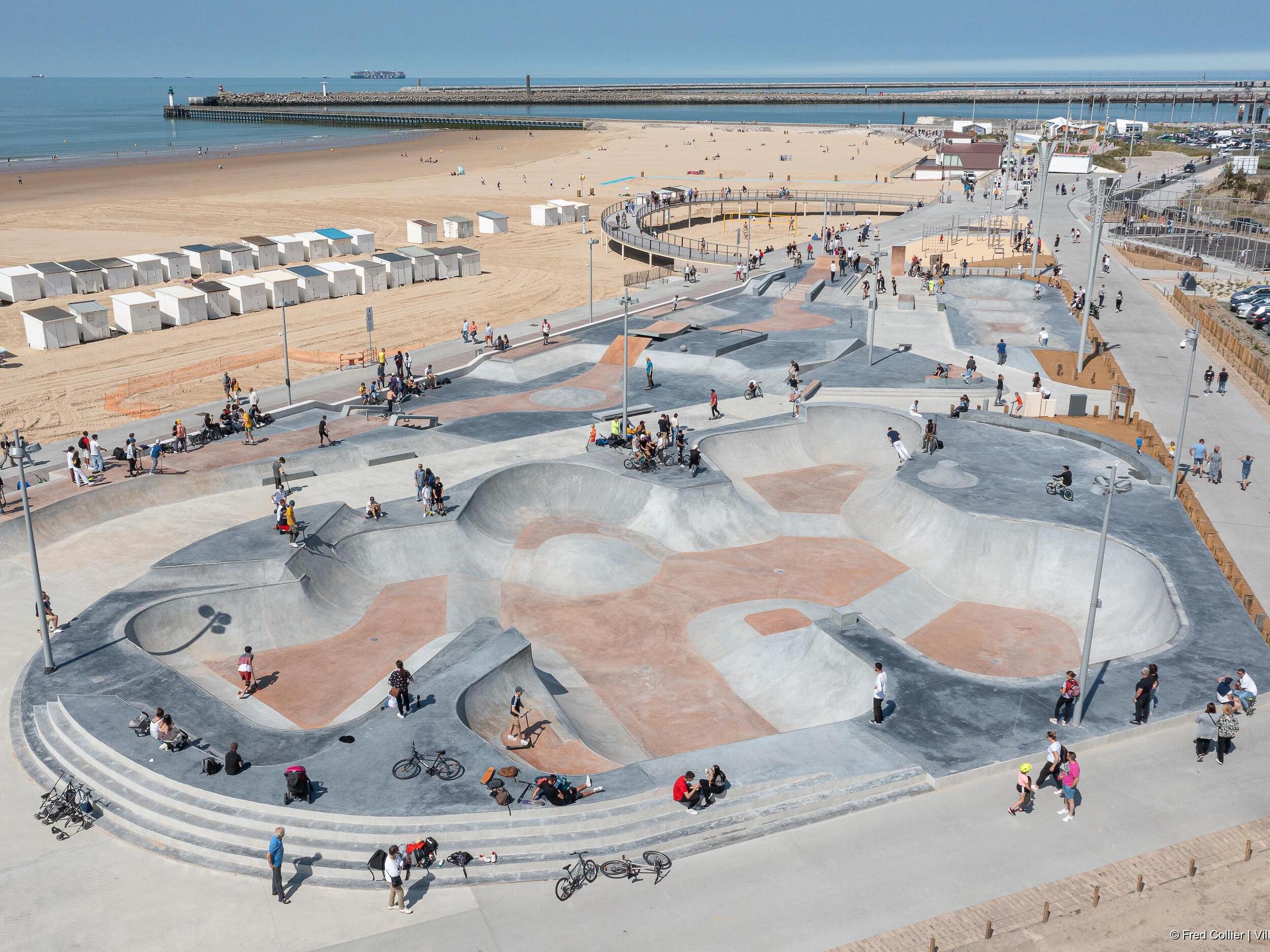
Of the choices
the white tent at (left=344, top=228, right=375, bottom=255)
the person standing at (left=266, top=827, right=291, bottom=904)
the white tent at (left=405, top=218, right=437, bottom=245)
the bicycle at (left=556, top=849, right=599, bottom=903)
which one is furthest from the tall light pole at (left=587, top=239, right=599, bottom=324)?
the person standing at (left=266, top=827, right=291, bottom=904)

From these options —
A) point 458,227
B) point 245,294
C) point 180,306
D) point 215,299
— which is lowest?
point 180,306

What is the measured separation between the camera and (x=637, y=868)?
53.2ft

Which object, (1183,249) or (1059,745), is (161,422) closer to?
(1059,745)

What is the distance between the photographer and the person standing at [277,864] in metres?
15.5

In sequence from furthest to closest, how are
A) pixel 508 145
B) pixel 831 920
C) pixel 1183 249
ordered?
pixel 508 145
pixel 1183 249
pixel 831 920

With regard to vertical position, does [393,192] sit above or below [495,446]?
above

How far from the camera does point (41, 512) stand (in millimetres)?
27922

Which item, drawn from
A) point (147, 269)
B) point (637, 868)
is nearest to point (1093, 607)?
point (637, 868)

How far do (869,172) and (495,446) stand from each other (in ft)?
325

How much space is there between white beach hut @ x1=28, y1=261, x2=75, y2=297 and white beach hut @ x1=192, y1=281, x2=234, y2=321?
8538 millimetres

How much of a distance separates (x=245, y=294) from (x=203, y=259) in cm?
1008

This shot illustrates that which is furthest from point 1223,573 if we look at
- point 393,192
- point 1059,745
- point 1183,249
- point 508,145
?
point 508,145

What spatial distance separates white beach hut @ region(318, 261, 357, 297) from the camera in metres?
58.9

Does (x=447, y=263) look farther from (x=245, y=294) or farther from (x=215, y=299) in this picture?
(x=215, y=299)
